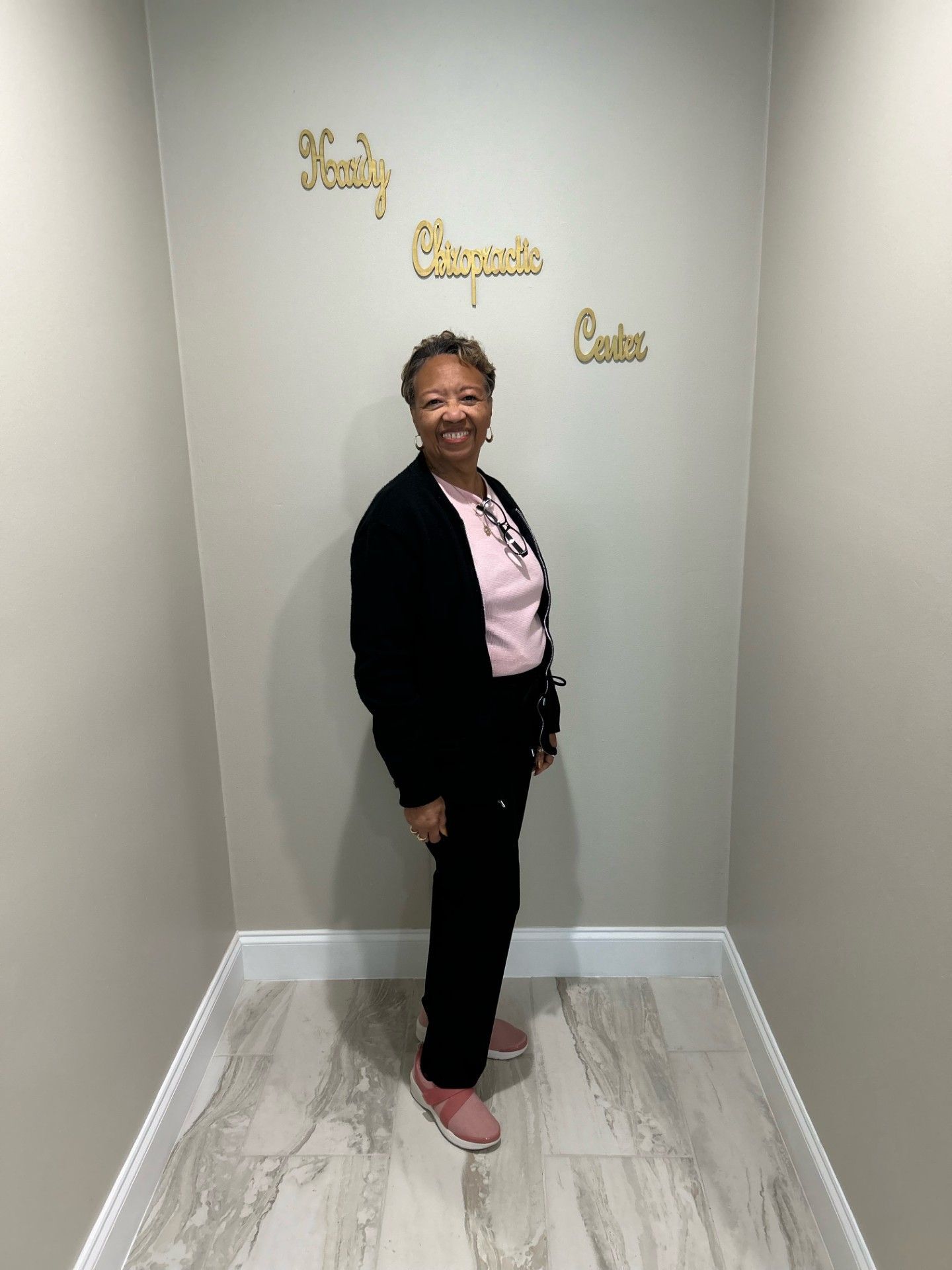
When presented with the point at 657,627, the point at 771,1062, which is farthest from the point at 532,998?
the point at 657,627

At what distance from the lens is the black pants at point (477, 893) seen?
1.76 meters

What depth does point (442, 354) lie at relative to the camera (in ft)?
5.51

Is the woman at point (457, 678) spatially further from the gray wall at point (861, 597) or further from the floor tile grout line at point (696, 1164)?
the gray wall at point (861, 597)

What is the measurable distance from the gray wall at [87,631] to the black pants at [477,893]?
57 centimetres

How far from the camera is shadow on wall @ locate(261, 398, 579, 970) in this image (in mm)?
2109

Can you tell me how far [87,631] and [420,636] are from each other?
581mm

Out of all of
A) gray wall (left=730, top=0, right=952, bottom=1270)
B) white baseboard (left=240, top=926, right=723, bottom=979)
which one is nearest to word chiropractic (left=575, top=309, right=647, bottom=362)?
gray wall (left=730, top=0, right=952, bottom=1270)

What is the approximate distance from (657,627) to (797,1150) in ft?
3.65

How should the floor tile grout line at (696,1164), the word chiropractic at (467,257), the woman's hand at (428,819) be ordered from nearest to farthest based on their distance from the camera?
1. the floor tile grout line at (696,1164)
2. the woman's hand at (428,819)
3. the word chiropractic at (467,257)

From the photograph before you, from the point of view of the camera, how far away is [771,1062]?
74.5 inches

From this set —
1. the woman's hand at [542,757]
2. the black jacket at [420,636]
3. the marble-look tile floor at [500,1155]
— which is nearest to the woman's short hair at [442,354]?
the black jacket at [420,636]

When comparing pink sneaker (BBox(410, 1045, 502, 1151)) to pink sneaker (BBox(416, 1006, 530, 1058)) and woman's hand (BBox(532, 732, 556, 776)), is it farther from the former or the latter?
woman's hand (BBox(532, 732, 556, 776))

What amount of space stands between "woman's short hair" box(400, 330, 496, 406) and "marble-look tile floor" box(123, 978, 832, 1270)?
149 cm

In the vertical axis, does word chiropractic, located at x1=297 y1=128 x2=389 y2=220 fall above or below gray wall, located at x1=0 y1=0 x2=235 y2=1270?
above
